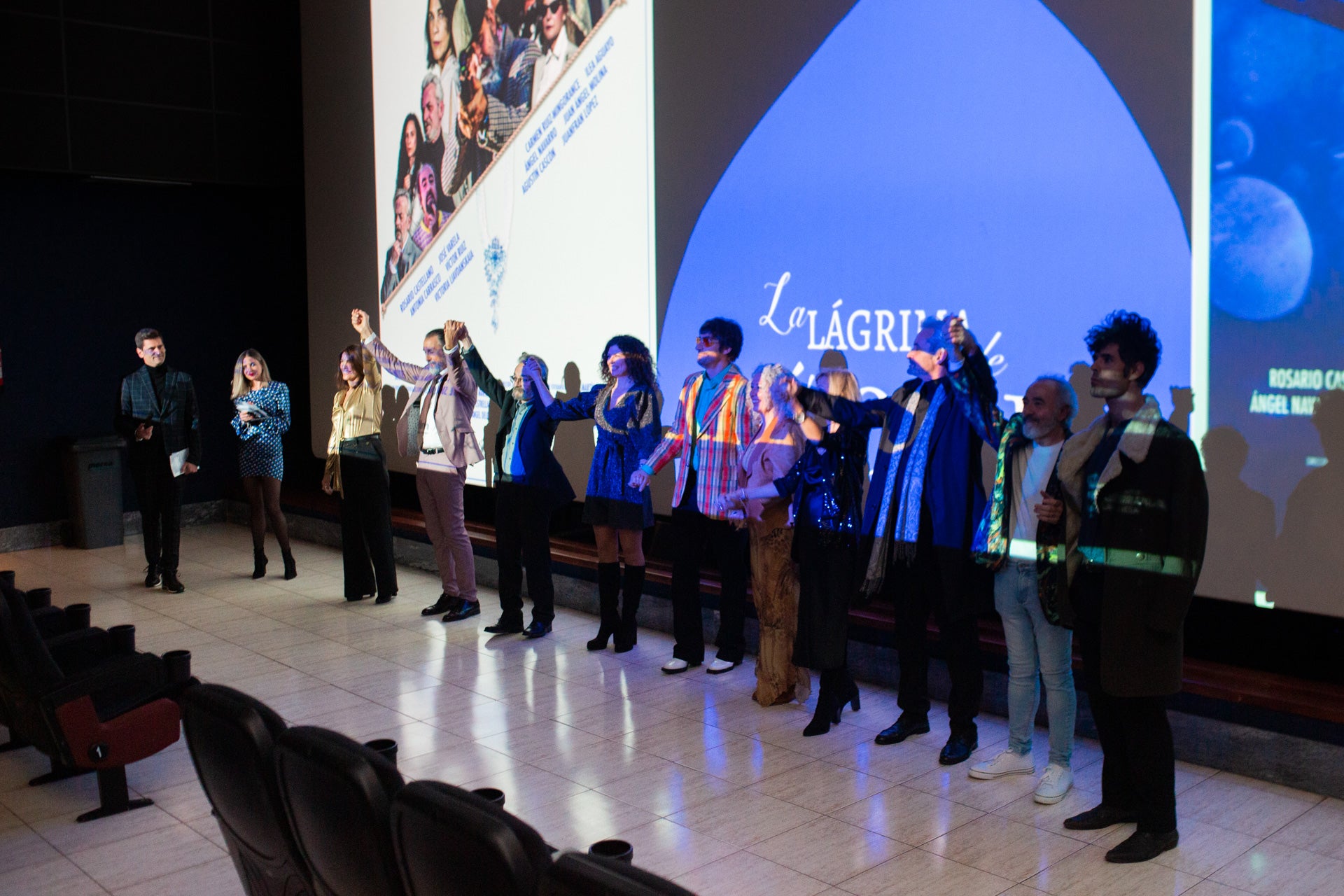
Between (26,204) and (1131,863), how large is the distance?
9.04 m

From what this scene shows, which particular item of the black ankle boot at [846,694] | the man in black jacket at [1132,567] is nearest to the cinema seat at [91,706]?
the black ankle boot at [846,694]

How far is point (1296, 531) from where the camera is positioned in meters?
4.15

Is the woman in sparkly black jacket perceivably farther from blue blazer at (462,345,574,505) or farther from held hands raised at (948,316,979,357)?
blue blazer at (462,345,574,505)

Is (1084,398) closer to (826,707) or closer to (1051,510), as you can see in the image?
(1051,510)

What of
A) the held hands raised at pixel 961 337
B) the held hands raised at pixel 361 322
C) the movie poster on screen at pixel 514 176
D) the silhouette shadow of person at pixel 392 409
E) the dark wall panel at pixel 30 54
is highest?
the dark wall panel at pixel 30 54

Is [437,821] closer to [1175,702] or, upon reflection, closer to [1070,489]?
[1070,489]

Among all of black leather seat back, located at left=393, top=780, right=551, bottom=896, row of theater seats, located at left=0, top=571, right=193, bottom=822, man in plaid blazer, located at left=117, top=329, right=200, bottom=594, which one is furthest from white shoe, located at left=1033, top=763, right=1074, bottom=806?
man in plaid blazer, located at left=117, top=329, right=200, bottom=594

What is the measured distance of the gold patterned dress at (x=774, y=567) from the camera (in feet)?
15.6

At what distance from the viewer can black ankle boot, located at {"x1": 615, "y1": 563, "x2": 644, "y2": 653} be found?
5754mm

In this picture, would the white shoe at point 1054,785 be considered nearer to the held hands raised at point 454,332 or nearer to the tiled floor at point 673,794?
the tiled floor at point 673,794

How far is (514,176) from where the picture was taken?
300 inches

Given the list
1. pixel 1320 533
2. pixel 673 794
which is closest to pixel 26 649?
pixel 673 794

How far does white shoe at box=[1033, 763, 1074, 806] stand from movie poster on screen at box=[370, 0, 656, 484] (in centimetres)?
355

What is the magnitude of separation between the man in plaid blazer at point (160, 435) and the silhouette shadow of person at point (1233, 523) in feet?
19.0
